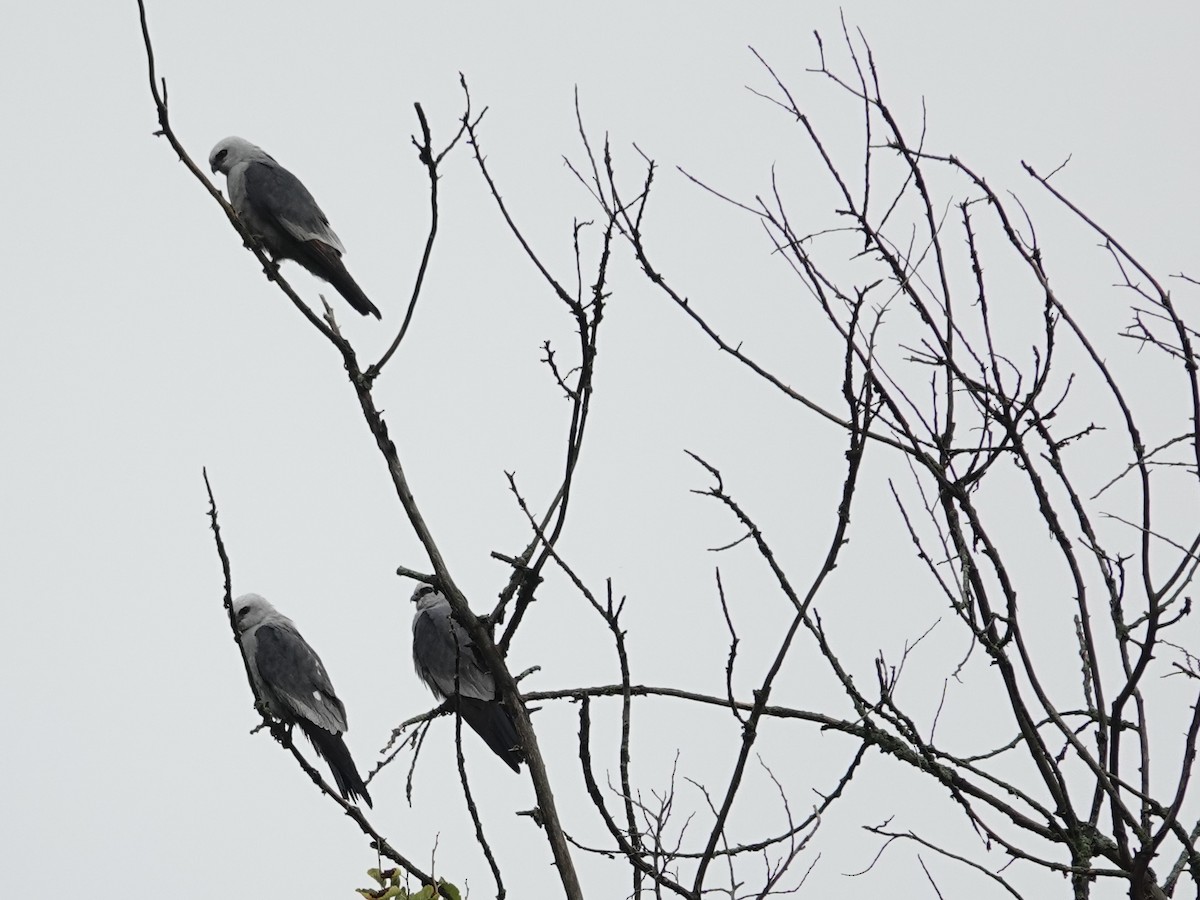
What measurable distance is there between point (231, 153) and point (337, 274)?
1.27 m

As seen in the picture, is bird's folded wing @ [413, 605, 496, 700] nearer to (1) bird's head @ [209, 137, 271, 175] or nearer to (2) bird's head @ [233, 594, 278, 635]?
(2) bird's head @ [233, 594, 278, 635]

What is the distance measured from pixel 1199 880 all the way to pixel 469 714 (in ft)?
14.2

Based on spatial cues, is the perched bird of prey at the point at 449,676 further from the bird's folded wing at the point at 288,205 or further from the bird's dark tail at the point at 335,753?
the bird's folded wing at the point at 288,205

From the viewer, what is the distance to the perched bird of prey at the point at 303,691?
5.38 m

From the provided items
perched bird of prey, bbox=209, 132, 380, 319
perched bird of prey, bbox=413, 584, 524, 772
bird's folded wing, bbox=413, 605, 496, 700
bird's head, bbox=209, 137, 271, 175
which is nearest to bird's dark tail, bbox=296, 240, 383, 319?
perched bird of prey, bbox=209, 132, 380, 319

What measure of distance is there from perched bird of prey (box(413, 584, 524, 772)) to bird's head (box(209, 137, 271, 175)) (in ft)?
8.80

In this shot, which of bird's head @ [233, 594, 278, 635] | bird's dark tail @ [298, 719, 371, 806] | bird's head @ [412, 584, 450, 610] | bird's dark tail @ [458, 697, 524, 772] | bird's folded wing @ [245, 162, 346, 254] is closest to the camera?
bird's dark tail @ [298, 719, 371, 806]

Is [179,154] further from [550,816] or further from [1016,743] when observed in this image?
[1016,743]

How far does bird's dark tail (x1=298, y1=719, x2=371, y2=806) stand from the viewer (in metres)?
5.24

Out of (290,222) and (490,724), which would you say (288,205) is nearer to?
(290,222)

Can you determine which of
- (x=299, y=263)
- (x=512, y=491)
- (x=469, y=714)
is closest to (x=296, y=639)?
(x=469, y=714)

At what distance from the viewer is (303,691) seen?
550 centimetres

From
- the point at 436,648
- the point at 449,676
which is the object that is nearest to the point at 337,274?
the point at 436,648

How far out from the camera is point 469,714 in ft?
19.3
